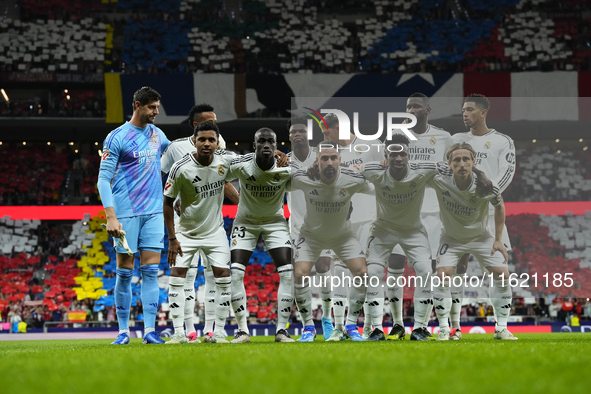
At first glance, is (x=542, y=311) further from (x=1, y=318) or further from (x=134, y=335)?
(x=1, y=318)

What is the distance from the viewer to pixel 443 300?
7.46 m

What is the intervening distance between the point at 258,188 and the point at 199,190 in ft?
2.11

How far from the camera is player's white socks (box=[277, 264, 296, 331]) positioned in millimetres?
6730

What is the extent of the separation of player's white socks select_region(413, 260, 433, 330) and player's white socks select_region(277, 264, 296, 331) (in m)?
1.59

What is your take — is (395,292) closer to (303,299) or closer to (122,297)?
(303,299)

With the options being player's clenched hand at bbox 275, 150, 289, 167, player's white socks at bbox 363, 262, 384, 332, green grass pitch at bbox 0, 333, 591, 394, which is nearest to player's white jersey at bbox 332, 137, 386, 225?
player's white socks at bbox 363, 262, 384, 332

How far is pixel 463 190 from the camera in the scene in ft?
24.4

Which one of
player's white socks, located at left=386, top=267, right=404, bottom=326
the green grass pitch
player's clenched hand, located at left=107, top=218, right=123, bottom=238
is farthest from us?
player's white socks, located at left=386, top=267, right=404, bottom=326

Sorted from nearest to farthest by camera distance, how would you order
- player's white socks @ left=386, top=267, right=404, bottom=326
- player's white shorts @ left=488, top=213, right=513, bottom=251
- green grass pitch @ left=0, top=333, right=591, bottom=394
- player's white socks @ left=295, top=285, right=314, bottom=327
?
1. green grass pitch @ left=0, top=333, right=591, bottom=394
2. player's white socks @ left=295, top=285, right=314, bottom=327
3. player's white shorts @ left=488, top=213, right=513, bottom=251
4. player's white socks @ left=386, top=267, right=404, bottom=326

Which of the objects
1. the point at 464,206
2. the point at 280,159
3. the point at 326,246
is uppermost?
the point at 280,159

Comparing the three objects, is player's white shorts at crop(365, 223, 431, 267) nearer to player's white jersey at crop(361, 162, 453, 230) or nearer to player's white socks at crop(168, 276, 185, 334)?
player's white jersey at crop(361, 162, 453, 230)

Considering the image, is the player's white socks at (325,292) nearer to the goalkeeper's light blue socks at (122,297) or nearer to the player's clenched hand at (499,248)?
the player's clenched hand at (499,248)

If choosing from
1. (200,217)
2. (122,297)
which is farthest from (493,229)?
(122,297)

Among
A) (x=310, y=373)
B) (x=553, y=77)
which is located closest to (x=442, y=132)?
(x=310, y=373)
